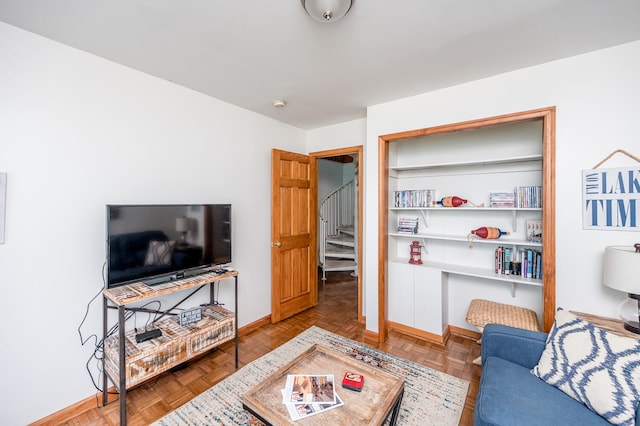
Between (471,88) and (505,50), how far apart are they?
0.48 meters

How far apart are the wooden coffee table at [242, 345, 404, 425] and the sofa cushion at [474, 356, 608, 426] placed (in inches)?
16.6

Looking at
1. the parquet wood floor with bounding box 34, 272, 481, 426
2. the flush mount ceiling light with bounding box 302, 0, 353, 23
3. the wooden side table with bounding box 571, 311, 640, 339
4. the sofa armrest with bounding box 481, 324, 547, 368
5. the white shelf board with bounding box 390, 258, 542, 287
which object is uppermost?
the flush mount ceiling light with bounding box 302, 0, 353, 23

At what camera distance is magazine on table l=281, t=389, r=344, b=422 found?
1295 mm

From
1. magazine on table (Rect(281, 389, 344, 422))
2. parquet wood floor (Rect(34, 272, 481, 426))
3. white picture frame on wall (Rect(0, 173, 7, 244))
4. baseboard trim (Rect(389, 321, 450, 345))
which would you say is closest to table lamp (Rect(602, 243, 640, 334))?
parquet wood floor (Rect(34, 272, 481, 426))

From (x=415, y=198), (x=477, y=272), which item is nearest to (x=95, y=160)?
(x=415, y=198)

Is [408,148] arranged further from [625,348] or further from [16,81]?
[16,81]

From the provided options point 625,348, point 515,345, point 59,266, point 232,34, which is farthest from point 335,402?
point 232,34

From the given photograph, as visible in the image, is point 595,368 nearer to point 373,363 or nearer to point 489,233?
point 489,233

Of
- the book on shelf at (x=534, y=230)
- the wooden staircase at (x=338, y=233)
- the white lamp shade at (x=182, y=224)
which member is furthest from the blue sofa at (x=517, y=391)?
the wooden staircase at (x=338, y=233)

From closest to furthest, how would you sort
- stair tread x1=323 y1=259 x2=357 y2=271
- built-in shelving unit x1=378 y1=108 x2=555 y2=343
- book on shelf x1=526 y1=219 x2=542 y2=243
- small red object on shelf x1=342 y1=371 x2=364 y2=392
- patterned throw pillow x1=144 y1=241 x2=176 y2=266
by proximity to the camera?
1. small red object on shelf x1=342 y1=371 x2=364 y2=392
2. patterned throw pillow x1=144 y1=241 x2=176 y2=266
3. book on shelf x1=526 y1=219 x2=542 y2=243
4. built-in shelving unit x1=378 y1=108 x2=555 y2=343
5. stair tread x1=323 y1=259 x2=357 y2=271

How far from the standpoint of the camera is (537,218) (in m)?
2.52

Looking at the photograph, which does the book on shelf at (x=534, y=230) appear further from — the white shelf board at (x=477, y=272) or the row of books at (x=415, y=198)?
the row of books at (x=415, y=198)

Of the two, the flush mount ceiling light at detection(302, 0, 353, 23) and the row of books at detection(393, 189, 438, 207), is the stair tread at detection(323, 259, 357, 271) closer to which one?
the row of books at detection(393, 189, 438, 207)

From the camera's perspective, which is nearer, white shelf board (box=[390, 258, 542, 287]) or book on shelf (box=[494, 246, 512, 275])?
white shelf board (box=[390, 258, 542, 287])
